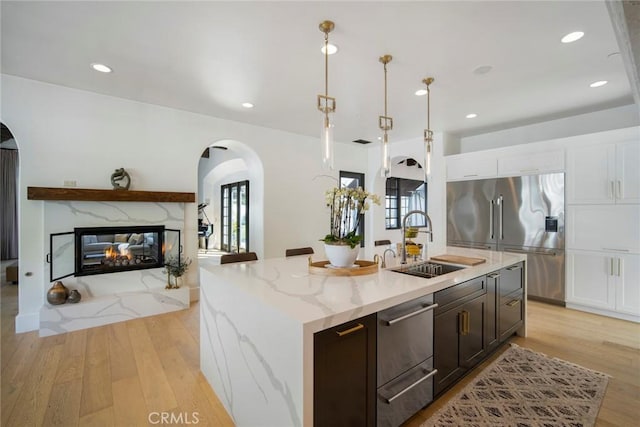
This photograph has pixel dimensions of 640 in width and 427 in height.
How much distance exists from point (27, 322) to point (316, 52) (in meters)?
4.05

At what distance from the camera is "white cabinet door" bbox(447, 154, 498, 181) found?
14.8 ft

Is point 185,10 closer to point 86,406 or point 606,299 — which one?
point 86,406

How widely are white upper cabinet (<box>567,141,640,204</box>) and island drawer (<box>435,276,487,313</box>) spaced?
256cm

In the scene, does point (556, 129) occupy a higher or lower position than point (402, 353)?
higher

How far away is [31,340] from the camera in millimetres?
2857

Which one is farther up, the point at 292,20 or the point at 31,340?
the point at 292,20

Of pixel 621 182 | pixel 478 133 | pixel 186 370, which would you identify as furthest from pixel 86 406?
pixel 478 133

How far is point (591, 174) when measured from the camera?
11.9ft

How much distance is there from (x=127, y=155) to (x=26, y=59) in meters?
1.22

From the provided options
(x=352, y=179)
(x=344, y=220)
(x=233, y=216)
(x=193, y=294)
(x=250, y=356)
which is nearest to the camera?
(x=250, y=356)

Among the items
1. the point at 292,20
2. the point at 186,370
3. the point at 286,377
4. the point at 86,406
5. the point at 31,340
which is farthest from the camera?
the point at 31,340

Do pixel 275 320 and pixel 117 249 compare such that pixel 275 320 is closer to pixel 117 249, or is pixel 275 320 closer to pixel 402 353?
pixel 402 353

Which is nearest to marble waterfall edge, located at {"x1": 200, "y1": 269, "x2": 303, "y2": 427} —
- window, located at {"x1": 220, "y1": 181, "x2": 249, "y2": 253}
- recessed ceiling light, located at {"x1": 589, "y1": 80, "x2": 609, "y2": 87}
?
recessed ceiling light, located at {"x1": 589, "y1": 80, "x2": 609, "y2": 87}

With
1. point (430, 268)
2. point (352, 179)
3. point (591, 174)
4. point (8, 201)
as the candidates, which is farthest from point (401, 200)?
point (8, 201)
